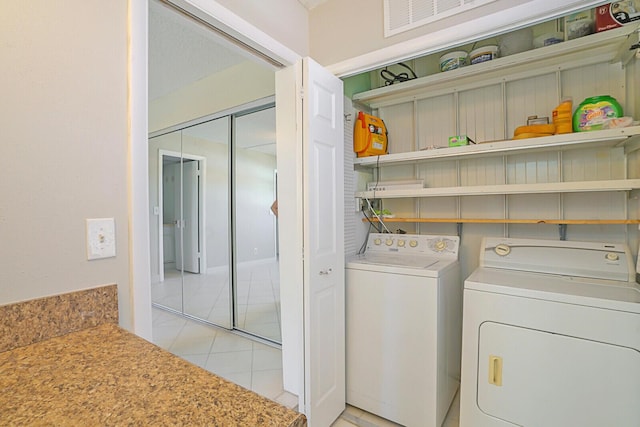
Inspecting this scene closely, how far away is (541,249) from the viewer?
5.87 ft

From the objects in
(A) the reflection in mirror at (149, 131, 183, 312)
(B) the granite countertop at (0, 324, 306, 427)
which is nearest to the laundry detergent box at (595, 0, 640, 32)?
(B) the granite countertop at (0, 324, 306, 427)

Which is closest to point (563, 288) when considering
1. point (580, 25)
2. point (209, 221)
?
point (580, 25)

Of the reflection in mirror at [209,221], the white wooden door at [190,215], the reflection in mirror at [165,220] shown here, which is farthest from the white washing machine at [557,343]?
the reflection in mirror at [165,220]

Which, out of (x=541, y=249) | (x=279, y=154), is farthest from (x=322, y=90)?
(x=541, y=249)

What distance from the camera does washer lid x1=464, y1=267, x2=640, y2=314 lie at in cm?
126

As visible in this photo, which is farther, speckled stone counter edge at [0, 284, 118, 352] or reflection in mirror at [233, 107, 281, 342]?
reflection in mirror at [233, 107, 281, 342]

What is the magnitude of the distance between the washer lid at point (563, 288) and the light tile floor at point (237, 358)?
0.94 meters

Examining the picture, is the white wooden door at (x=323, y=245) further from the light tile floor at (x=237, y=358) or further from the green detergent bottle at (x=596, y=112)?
the green detergent bottle at (x=596, y=112)

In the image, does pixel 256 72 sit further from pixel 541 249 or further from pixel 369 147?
pixel 541 249

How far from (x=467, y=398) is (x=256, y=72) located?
9.08ft

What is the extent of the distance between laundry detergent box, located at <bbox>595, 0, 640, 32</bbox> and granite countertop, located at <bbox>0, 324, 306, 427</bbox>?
2333 mm

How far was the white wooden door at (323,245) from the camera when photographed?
1642 mm

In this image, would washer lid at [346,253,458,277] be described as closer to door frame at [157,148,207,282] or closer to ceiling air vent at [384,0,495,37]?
ceiling air vent at [384,0,495,37]

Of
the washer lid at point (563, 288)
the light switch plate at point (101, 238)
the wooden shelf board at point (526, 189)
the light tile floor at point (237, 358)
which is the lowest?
the light tile floor at point (237, 358)
